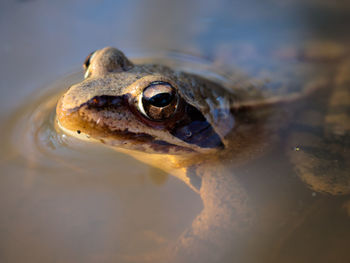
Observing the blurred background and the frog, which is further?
the blurred background

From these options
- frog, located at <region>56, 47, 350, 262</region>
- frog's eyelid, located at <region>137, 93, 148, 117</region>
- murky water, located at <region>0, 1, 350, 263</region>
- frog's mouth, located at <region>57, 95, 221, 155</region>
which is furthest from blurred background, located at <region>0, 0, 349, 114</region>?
frog's eyelid, located at <region>137, 93, 148, 117</region>

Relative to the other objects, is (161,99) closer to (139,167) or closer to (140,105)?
(140,105)

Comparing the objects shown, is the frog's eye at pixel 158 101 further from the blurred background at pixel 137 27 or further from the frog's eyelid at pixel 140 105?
the blurred background at pixel 137 27

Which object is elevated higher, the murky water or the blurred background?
the blurred background

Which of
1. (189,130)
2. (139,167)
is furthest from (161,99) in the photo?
(139,167)

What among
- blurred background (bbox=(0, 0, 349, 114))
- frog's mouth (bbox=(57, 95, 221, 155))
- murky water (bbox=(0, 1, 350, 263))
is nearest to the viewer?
frog's mouth (bbox=(57, 95, 221, 155))

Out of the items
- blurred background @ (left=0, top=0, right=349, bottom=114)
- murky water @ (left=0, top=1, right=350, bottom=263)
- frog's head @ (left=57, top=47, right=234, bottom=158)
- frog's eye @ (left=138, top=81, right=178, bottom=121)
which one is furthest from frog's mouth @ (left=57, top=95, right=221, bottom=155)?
blurred background @ (left=0, top=0, right=349, bottom=114)

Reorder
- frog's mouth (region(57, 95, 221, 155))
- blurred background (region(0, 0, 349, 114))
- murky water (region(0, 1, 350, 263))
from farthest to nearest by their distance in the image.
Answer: blurred background (region(0, 0, 349, 114)) < murky water (region(0, 1, 350, 263)) < frog's mouth (region(57, 95, 221, 155))

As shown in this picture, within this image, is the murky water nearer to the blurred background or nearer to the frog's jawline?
the blurred background

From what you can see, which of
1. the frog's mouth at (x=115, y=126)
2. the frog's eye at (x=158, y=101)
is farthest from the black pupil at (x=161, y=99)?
the frog's mouth at (x=115, y=126)
